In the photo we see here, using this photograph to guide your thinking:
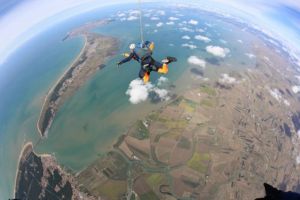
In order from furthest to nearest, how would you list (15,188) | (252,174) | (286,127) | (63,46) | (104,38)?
(104,38), (63,46), (286,127), (252,174), (15,188)

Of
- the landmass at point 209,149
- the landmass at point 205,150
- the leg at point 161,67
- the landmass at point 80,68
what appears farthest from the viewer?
the landmass at point 80,68

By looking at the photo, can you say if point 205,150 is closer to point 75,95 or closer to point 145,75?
point 75,95

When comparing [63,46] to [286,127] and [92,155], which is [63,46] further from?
[286,127]

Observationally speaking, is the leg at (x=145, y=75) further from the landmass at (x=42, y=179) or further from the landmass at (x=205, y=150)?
the landmass at (x=205, y=150)

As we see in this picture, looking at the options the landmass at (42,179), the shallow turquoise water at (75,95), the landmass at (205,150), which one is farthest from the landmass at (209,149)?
the shallow turquoise water at (75,95)

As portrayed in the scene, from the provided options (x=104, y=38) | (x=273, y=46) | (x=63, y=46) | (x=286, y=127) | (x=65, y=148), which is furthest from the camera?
(x=273, y=46)

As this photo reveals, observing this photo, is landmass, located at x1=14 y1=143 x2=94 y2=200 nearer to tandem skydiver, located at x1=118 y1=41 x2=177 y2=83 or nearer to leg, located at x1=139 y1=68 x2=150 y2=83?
leg, located at x1=139 y1=68 x2=150 y2=83

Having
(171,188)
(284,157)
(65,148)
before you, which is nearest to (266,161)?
(284,157)

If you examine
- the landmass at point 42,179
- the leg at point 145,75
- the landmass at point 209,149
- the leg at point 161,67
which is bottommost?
the landmass at point 209,149
